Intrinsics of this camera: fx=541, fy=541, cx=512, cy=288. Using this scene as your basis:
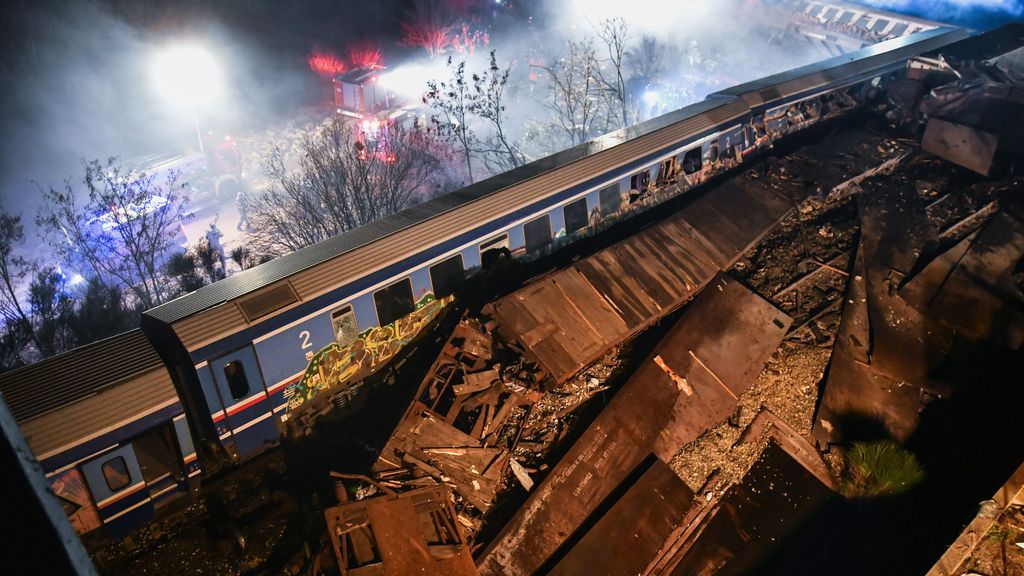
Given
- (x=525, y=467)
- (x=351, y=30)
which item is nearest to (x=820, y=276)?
(x=525, y=467)

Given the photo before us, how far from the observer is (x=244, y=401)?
11.2 m

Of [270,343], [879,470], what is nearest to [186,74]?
[270,343]

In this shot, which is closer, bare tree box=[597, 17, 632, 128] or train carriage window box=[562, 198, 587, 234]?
train carriage window box=[562, 198, 587, 234]

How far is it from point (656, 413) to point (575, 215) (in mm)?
6888

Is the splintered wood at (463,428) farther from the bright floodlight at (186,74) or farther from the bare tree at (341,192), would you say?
the bright floodlight at (186,74)

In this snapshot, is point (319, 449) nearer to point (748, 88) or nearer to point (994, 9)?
point (748, 88)

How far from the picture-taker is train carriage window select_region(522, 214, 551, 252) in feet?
49.5

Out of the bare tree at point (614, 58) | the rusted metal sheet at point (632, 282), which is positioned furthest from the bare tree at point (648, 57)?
the rusted metal sheet at point (632, 282)

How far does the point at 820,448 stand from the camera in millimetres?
11594

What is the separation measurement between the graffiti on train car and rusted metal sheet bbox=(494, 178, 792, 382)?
2402mm

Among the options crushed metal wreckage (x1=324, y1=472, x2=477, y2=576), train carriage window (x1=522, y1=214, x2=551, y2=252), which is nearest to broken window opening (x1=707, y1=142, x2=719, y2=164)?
train carriage window (x1=522, y1=214, x2=551, y2=252)

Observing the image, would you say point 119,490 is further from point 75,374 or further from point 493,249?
point 493,249

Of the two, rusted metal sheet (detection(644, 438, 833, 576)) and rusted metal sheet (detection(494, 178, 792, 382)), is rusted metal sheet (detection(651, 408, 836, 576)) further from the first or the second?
rusted metal sheet (detection(494, 178, 792, 382))

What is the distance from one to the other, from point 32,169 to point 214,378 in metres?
51.1
